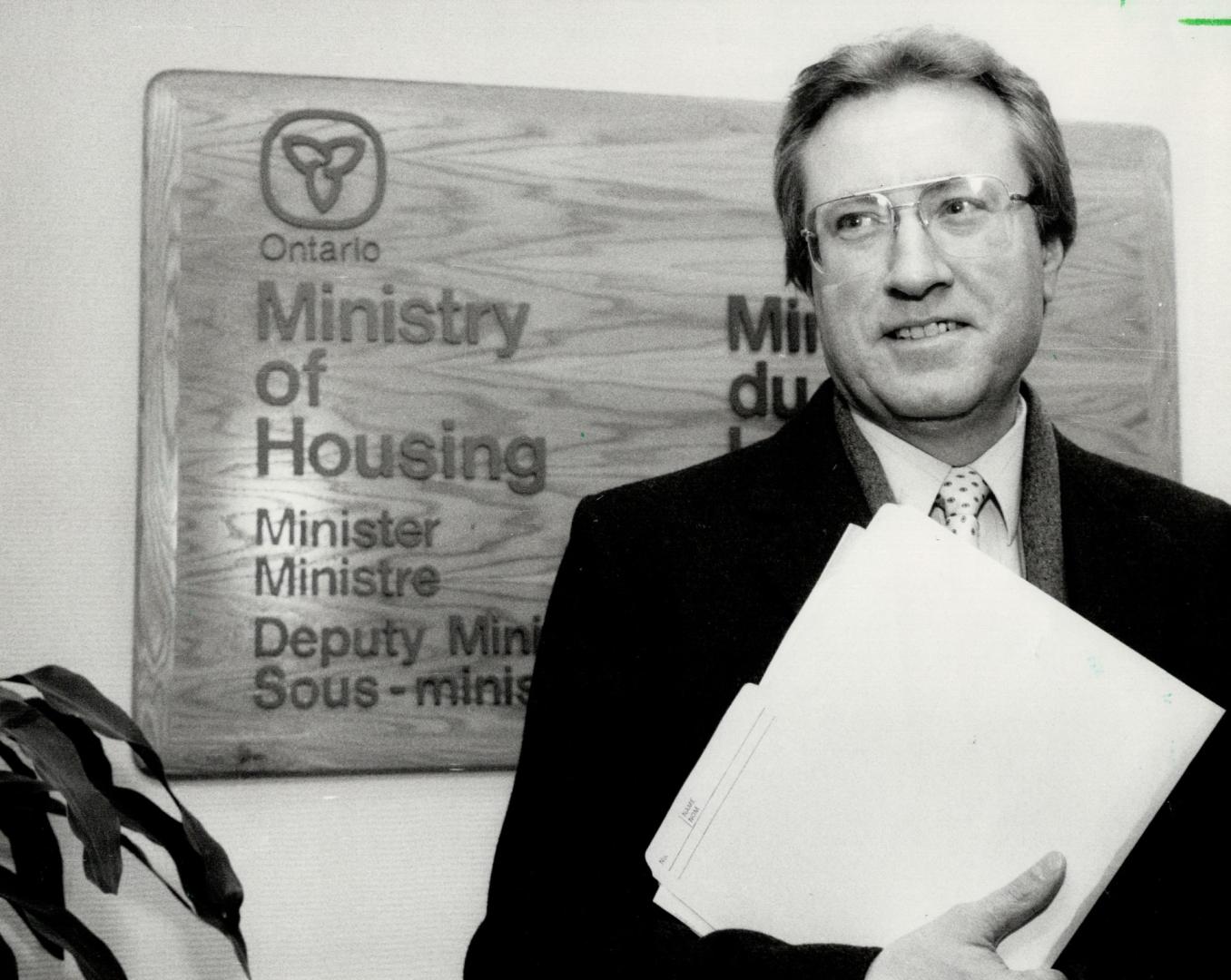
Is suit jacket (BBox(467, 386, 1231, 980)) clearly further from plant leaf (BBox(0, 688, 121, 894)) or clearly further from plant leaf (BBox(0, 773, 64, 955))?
plant leaf (BBox(0, 773, 64, 955))

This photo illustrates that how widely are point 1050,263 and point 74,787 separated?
3.29 feet

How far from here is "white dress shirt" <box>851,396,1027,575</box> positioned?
108 cm

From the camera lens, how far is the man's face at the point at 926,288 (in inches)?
41.3

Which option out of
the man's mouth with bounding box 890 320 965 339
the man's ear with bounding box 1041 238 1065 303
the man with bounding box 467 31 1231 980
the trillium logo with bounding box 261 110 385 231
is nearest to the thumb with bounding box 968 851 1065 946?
the man with bounding box 467 31 1231 980

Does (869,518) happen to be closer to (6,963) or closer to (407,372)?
(407,372)

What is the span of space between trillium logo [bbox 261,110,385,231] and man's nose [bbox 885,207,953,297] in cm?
80

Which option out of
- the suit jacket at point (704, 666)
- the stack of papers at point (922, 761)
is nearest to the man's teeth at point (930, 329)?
the suit jacket at point (704, 666)

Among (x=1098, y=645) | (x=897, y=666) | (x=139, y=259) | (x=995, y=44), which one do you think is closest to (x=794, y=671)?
(x=897, y=666)

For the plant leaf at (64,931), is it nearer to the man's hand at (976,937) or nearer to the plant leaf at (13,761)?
the plant leaf at (13,761)

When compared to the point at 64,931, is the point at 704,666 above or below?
above

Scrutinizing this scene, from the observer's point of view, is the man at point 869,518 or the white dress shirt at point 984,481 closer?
the man at point 869,518

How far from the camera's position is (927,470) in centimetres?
108

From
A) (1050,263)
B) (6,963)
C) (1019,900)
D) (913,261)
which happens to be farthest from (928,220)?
(6,963)

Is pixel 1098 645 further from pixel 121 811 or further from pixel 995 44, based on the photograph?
pixel 995 44
